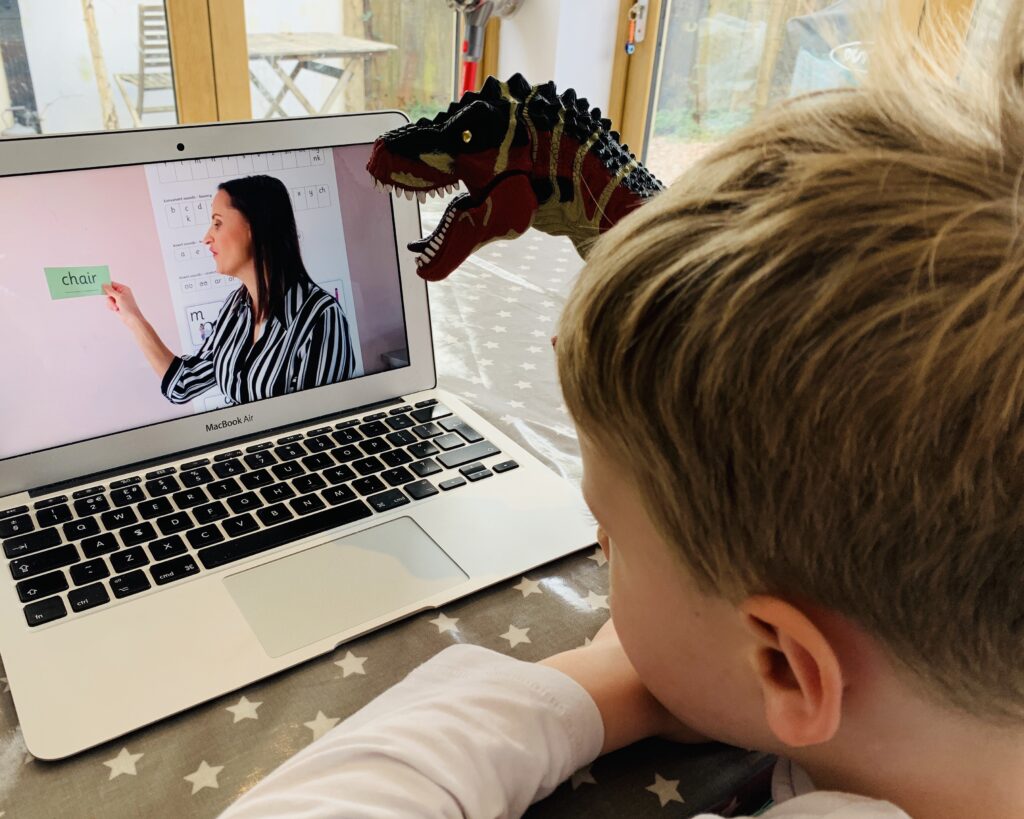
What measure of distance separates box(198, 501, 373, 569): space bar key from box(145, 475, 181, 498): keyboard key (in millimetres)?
79

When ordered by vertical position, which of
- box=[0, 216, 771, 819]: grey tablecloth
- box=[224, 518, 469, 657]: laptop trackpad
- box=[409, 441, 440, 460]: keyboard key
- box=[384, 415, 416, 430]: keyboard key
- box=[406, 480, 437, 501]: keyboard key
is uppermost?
box=[384, 415, 416, 430]: keyboard key

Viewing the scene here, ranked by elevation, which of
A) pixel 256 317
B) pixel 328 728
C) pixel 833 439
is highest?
pixel 833 439

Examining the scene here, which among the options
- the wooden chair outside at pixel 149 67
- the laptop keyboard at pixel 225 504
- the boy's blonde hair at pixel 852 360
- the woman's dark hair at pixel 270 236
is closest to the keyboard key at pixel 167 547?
the laptop keyboard at pixel 225 504

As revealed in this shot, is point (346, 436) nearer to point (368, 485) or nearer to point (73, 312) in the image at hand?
point (368, 485)

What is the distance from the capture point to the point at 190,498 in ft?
2.07

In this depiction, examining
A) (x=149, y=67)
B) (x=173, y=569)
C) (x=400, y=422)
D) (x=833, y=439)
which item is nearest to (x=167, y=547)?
(x=173, y=569)

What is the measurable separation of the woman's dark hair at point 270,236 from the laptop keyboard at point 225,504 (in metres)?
0.12

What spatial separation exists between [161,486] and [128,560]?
0.29ft

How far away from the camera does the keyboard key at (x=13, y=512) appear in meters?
0.59

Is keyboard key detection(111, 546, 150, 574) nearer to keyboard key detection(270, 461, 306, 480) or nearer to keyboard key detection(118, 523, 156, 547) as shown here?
keyboard key detection(118, 523, 156, 547)

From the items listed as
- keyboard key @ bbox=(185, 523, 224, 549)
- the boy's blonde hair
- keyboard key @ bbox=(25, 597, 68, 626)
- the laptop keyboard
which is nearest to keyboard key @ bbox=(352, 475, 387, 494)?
the laptop keyboard

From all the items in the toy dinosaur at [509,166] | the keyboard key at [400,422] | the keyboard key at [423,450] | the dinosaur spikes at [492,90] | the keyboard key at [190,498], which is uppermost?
the dinosaur spikes at [492,90]

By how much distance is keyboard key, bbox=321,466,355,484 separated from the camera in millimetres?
669

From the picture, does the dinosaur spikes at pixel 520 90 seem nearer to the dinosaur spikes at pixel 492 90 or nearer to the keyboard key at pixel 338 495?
the dinosaur spikes at pixel 492 90
